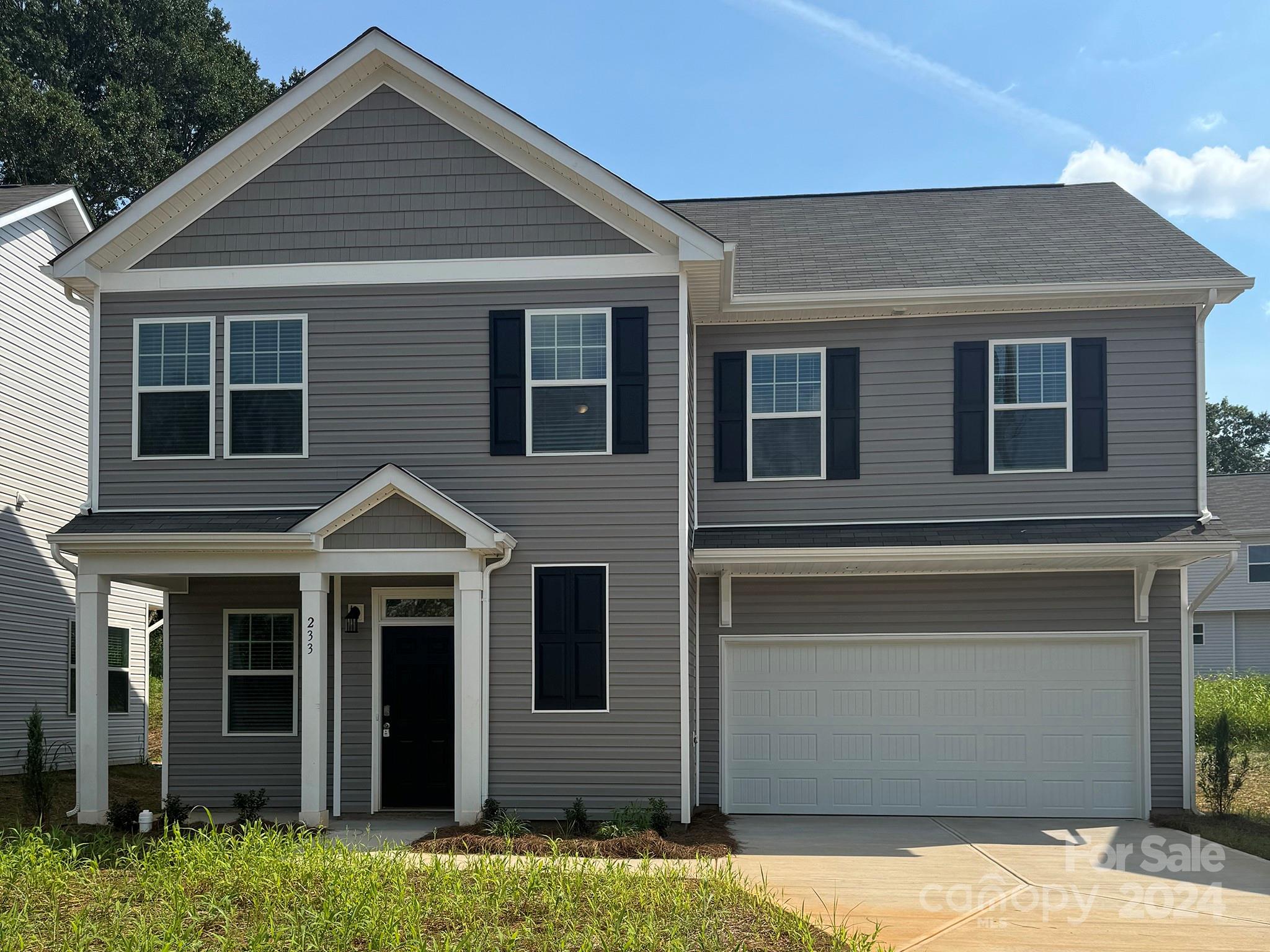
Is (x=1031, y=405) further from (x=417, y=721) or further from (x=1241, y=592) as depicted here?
(x=1241, y=592)

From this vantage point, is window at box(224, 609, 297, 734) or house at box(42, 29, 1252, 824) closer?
house at box(42, 29, 1252, 824)

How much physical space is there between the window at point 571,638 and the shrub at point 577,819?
3.06ft

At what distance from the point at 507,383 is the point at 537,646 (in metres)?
2.66

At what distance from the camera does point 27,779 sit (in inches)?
476

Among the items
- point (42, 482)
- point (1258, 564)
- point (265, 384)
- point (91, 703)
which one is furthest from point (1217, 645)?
point (91, 703)

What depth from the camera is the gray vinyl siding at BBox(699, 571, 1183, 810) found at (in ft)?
43.7

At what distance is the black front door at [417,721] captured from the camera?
12977 mm

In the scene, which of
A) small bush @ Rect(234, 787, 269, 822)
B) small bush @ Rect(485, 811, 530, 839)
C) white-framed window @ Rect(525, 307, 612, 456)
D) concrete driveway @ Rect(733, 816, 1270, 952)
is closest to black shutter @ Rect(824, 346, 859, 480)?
white-framed window @ Rect(525, 307, 612, 456)

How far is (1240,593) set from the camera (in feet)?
109

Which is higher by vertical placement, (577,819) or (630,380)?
(630,380)

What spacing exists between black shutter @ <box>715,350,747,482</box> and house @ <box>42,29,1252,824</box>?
37mm

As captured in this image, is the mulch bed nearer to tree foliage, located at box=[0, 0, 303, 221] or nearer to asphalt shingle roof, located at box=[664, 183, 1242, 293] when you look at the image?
asphalt shingle roof, located at box=[664, 183, 1242, 293]

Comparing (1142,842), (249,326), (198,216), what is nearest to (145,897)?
(249,326)

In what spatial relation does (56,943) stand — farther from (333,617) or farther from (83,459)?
(83,459)
